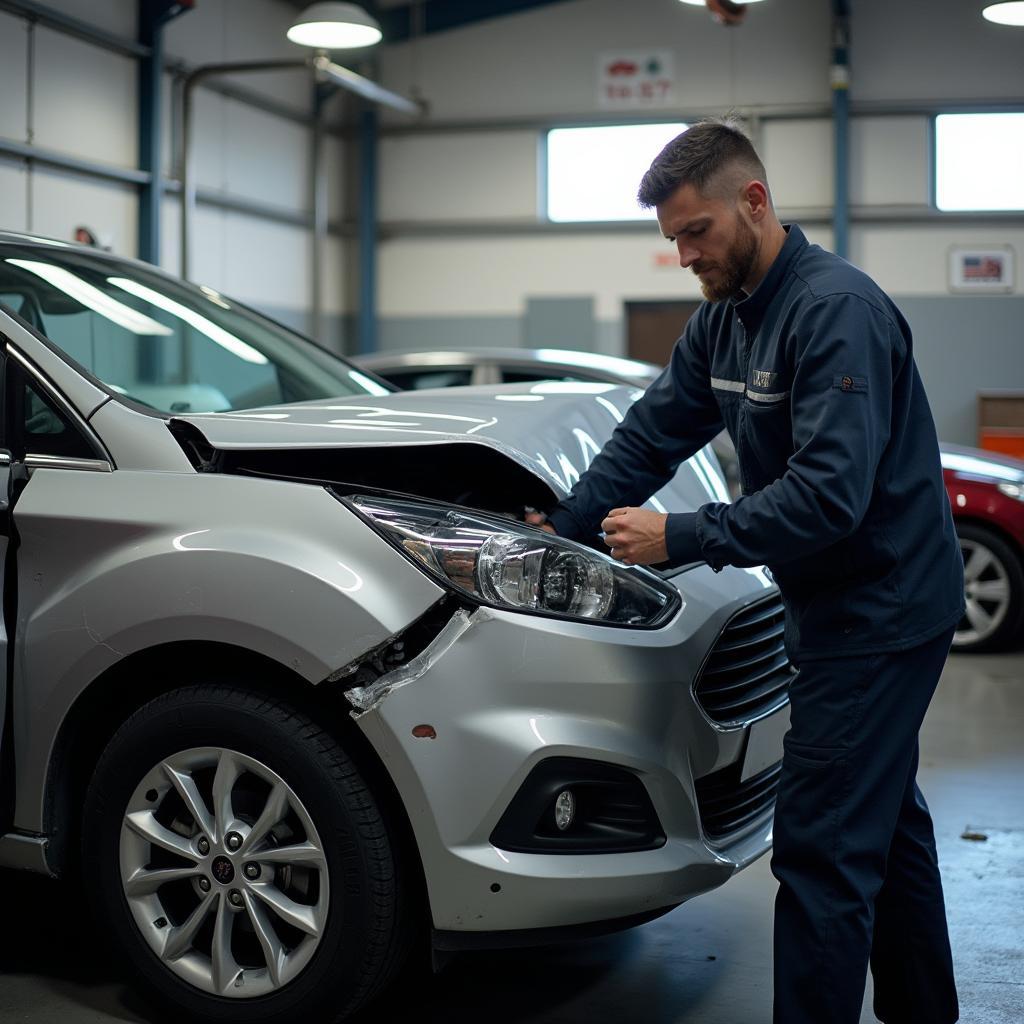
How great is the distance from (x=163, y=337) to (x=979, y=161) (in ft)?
34.6

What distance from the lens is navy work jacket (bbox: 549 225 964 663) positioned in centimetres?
177

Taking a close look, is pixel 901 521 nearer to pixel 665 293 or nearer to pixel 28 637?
pixel 28 637

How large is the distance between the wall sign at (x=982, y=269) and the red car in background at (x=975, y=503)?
21.8 feet

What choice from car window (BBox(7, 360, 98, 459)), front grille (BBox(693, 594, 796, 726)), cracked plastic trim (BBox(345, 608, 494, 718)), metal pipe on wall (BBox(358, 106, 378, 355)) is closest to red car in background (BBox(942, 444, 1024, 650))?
front grille (BBox(693, 594, 796, 726))

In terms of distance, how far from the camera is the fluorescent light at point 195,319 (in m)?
2.91

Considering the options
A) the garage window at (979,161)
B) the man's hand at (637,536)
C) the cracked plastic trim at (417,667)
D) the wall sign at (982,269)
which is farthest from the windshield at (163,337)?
the garage window at (979,161)

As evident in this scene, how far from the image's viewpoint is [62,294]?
2713mm

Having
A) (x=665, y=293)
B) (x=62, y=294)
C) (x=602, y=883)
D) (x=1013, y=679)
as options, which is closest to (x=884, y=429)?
(x=602, y=883)

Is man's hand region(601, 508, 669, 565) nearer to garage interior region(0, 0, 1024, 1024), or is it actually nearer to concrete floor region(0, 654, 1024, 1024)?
concrete floor region(0, 654, 1024, 1024)

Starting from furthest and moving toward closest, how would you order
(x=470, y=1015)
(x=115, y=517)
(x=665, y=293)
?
(x=665, y=293) < (x=470, y=1015) < (x=115, y=517)

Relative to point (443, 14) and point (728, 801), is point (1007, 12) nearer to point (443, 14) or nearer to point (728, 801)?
point (728, 801)

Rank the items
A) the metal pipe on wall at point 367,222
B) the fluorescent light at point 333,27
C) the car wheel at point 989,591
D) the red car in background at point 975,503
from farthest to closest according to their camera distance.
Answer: the metal pipe on wall at point 367,222, the fluorescent light at point 333,27, the car wheel at point 989,591, the red car in background at point 975,503

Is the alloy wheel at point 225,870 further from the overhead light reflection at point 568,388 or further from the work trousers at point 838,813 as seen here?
the overhead light reflection at point 568,388

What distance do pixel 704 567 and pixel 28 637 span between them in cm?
112
